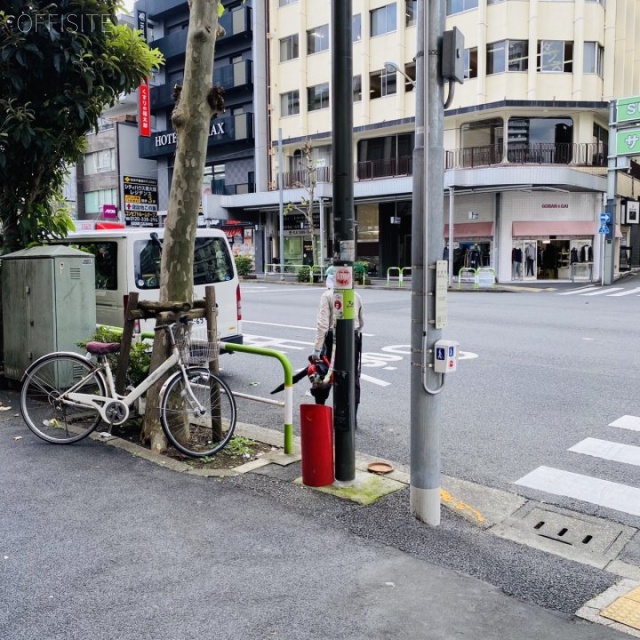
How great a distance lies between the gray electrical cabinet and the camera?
712 cm

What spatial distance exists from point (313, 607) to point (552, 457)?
3390 millimetres

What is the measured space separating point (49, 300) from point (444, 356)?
473 cm

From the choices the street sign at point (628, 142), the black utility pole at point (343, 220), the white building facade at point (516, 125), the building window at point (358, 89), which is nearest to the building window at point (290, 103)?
the building window at point (358, 89)

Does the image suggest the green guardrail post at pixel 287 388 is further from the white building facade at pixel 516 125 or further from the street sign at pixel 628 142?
the street sign at pixel 628 142

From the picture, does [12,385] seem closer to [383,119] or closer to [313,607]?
[313,607]

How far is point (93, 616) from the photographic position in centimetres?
322

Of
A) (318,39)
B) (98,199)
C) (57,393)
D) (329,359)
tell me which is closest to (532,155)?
(318,39)

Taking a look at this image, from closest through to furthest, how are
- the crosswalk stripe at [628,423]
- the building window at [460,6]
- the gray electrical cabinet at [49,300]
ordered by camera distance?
the crosswalk stripe at [628,423], the gray electrical cabinet at [49,300], the building window at [460,6]

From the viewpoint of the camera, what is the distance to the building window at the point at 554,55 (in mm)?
30844

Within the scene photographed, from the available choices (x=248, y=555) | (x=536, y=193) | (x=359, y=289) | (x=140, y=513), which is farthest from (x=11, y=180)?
(x=536, y=193)

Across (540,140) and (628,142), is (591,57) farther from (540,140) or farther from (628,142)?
(628,142)

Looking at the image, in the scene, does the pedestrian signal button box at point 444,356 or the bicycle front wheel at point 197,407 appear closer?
the pedestrian signal button box at point 444,356

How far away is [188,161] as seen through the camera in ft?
18.8

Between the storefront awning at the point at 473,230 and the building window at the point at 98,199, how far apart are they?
92.5ft
